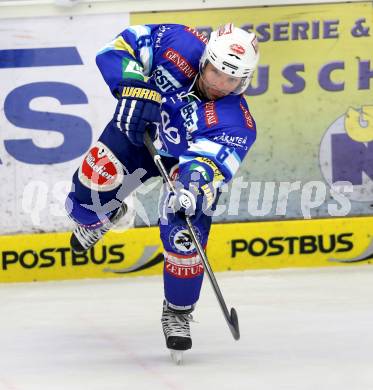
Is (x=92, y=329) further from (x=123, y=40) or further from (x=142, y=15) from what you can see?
(x=142, y=15)

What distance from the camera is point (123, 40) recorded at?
434 cm

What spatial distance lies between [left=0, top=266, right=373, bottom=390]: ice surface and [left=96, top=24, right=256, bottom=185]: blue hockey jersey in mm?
717

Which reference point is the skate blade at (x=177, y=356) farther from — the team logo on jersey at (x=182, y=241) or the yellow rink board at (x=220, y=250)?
the yellow rink board at (x=220, y=250)

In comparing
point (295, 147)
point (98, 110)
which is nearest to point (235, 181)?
point (295, 147)

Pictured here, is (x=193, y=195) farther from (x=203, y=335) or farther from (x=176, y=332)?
(x=203, y=335)

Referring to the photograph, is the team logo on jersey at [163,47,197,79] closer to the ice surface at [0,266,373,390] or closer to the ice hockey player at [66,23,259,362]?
the ice hockey player at [66,23,259,362]

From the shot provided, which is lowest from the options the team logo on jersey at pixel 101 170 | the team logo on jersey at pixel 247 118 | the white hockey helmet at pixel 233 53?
the team logo on jersey at pixel 101 170

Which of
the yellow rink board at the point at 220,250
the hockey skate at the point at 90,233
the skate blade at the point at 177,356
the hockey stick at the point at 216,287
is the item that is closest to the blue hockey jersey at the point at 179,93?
the hockey stick at the point at 216,287

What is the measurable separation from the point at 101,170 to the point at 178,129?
1.24 ft

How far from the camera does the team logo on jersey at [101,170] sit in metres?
4.45

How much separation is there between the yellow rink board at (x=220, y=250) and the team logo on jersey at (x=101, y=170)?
4.03 ft

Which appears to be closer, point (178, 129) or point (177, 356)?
point (177, 356)

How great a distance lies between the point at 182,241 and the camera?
4.12 metres

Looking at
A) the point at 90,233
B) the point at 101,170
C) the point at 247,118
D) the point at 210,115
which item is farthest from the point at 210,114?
the point at 90,233
